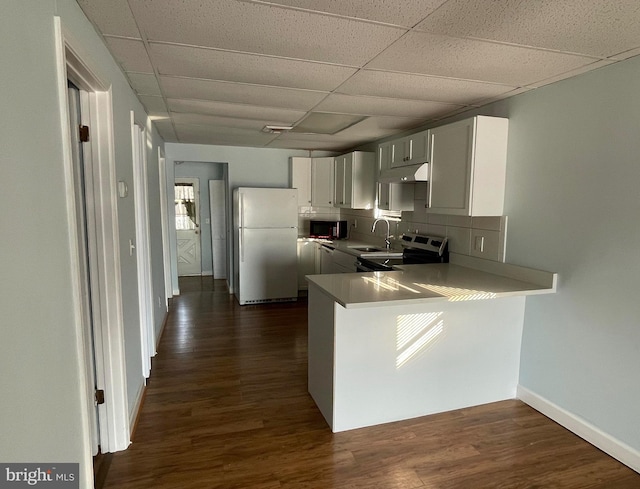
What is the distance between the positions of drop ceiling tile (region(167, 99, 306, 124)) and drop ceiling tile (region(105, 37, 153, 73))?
73 cm

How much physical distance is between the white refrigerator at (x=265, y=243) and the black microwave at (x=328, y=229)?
517mm

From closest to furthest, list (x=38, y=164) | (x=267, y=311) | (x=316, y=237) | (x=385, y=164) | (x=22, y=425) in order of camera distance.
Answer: (x=22, y=425) → (x=38, y=164) → (x=385, y=164) → (x=267, y=311) → (x=316, y=237)

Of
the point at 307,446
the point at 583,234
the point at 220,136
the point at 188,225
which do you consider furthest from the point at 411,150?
the point at 188,225

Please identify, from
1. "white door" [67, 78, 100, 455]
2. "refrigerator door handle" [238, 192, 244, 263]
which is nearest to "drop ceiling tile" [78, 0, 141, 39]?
"white door" [67, 78, 100, 455]

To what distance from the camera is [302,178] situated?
5719 mm

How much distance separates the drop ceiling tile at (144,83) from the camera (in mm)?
2402

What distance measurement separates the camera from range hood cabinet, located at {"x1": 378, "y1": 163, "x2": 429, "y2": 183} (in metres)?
3.20

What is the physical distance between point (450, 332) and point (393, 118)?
6.68 ft

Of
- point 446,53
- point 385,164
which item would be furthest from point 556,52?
point 385,164

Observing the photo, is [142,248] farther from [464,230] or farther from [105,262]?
[464,230]

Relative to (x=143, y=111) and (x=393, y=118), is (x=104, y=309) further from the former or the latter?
(x=393, y=118)

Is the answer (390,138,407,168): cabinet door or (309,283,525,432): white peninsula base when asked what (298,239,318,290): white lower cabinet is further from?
(309,283,525,432): white peninsula base

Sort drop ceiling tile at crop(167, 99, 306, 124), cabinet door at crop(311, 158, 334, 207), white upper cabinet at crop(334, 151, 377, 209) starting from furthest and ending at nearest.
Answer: cabinet door at crop(311, 158, 334, 207) < white upper cabinet at crop(334, 151, 377, 209) < drop ceiling tile at crop(167, 99, 306, 124)

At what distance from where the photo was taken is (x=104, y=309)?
2.01 m
